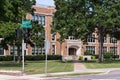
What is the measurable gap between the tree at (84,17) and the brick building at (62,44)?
20121 millimetres

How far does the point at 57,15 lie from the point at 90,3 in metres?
5.89

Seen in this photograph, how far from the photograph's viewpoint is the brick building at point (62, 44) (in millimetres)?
86969

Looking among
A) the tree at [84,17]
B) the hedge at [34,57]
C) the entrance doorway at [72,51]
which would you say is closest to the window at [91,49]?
the entrance doorway at [72,51]

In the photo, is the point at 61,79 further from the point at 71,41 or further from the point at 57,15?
the point at 71,41

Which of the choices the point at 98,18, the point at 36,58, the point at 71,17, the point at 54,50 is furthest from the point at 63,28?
the point at 54,50

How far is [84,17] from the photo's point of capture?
2362 inches

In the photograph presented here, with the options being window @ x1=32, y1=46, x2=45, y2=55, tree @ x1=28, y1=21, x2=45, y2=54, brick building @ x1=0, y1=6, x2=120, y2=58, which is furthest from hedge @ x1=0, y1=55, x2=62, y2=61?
A: tree @ x1=28, y1=21, x2=45, y2=54

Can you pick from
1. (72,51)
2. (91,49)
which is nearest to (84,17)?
(72,51)

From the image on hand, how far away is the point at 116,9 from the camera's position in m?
57.7

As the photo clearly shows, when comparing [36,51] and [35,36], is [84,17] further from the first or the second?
[36,51]

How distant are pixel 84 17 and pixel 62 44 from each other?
32.3 metres

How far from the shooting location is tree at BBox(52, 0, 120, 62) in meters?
56.8

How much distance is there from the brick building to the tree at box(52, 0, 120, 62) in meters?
20.1

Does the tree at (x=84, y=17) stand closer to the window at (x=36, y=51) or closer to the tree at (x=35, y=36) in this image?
the tree at (x=35, y=36)
